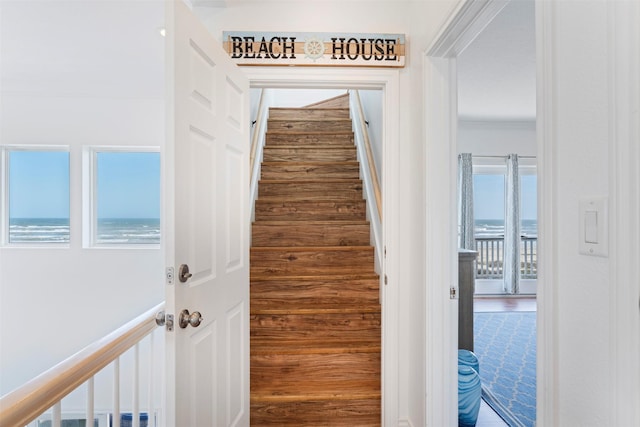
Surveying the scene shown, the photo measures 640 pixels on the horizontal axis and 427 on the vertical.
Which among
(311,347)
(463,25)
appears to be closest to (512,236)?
(311,347)

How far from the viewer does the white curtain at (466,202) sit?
5.68 meters

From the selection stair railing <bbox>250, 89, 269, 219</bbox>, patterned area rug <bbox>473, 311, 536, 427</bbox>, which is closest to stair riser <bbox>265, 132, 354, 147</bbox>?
stair railing <bbox>250, 89, 269, 219</bbox>

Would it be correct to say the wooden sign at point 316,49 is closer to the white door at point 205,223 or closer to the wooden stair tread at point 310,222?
the white door at point 205,223

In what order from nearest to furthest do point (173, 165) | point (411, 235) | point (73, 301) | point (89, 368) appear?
point (89, 368)
point (173, 165)
point (411, 235)
point (73, 301)

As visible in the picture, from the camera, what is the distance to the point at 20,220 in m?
4.24

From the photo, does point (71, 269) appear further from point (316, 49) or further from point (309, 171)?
point (316, 49)

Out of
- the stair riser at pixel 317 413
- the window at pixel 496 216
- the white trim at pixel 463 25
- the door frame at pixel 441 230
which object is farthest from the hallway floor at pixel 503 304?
the white trim at pixel 463 25

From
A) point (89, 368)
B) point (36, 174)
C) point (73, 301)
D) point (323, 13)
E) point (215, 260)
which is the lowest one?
point (73, 301)

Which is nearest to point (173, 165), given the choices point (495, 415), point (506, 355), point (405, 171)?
point (405, 171)

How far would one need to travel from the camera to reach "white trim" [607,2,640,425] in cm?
60

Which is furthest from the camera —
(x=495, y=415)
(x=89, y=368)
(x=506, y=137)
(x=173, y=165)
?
(x=506, y=137)

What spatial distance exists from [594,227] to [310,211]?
9.30ft

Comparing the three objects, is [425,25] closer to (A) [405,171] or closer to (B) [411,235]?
(A) [405,171]

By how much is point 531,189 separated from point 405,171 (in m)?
5.17
